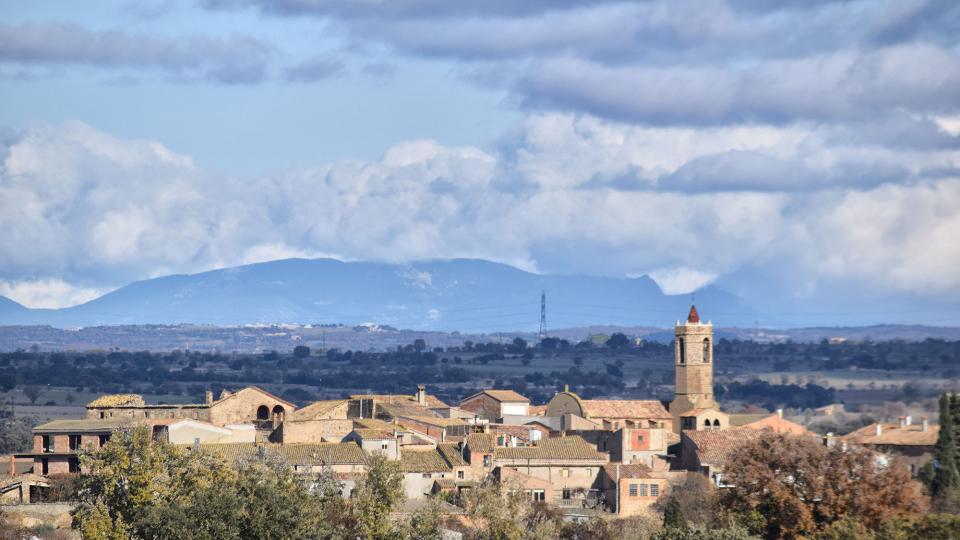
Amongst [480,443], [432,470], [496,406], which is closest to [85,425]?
[432,470]

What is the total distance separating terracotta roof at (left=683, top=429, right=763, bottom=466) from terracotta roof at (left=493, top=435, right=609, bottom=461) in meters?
4.86

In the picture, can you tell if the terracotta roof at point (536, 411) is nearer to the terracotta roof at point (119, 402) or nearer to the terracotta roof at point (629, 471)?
the terracotta roof at point (119, 402)

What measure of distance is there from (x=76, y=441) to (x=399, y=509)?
25614 mm

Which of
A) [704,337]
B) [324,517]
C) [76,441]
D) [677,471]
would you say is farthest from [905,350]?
[324,517]

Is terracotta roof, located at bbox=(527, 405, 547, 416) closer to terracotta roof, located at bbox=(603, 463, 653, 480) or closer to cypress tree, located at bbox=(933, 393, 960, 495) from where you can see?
terracotta roof, located at bbox=(603, 463, 653, 480)

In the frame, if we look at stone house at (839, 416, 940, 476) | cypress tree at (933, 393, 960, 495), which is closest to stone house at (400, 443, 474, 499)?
stone house at (839, 416, 940, 476)

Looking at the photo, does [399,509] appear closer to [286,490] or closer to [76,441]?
[286,490]

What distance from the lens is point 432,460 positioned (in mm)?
97188

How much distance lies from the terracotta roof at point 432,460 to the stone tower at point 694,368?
1305 inches

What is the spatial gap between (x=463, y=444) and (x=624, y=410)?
23.9 metres

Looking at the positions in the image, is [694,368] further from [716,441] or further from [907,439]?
[907,439]

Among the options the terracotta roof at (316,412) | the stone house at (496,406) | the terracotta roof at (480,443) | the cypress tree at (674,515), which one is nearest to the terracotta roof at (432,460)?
the terracotta roof at (480,443)

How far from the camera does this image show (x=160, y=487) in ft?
249

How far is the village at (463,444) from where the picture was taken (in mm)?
93812
